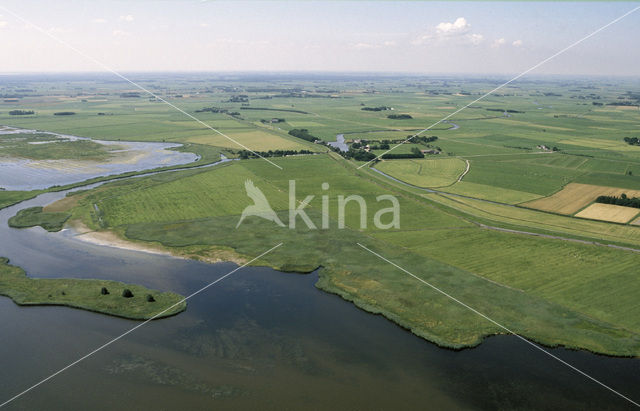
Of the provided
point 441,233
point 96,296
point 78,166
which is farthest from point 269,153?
point 96,296

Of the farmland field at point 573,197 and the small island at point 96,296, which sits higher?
the farmland field at point 573,197

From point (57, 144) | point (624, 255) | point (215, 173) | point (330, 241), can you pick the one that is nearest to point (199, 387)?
point (330, 241)

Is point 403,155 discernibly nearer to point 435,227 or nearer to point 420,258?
point 435,227

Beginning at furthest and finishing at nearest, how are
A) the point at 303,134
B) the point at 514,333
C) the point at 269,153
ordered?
the point at 303,134
the point at 269,153
the point at 514,333

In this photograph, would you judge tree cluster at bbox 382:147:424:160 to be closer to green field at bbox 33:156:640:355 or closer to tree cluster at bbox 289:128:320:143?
tree cluster at bbox 289:128:320:143

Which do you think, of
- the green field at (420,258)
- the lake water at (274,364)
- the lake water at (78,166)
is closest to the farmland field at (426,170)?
the green field at (420,258)

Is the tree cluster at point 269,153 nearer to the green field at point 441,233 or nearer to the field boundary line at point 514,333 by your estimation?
the green field at point 441,233

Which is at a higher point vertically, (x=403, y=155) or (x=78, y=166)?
(x=403, y=155)
